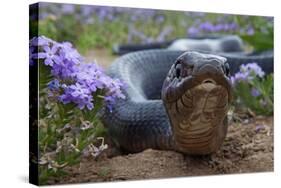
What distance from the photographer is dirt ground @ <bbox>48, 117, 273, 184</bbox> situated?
452 cm

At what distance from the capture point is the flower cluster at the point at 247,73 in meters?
5.78

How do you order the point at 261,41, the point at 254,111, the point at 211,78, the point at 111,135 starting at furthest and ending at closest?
the point at 261,41 < the point at 254,111 < the point at 111,135 < the point at 211,78

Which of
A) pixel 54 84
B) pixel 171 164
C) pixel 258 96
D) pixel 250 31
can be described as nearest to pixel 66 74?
pixel 54 84

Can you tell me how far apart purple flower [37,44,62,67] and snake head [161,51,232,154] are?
77 centimetres

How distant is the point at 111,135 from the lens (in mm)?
5102

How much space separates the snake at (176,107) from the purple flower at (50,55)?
0.77 m

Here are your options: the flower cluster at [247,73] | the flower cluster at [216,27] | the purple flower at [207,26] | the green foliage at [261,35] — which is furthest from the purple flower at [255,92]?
the purple flower at [207,26]

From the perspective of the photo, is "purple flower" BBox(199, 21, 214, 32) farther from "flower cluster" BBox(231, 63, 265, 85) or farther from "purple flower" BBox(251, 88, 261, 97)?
"purple flower" BBox(251, 88, 261, 97)

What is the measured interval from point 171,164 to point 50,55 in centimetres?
126

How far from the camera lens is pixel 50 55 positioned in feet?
13.7

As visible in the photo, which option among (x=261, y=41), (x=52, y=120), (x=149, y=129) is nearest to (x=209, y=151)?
(x=149, y=129)

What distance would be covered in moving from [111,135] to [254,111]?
59.6 inches

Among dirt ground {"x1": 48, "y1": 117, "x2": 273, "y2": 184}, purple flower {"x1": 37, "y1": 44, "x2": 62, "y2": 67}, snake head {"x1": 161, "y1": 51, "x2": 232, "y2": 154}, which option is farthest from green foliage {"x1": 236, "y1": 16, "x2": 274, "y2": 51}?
purple flower {"x1": 37, "y1": 44, "x2": 62, "y2": 67}

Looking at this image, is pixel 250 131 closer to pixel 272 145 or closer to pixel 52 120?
pixel 272 145
